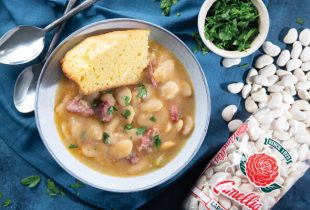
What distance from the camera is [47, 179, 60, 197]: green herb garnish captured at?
309 cm

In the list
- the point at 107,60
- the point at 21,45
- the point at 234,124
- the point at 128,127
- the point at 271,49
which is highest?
the point at 21,45

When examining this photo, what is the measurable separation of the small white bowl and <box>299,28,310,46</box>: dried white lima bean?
0.30m

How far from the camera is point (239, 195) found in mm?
2863

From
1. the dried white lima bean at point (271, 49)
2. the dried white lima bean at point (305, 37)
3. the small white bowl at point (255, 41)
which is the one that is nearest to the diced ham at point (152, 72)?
the small white bowl at point (255, 41)

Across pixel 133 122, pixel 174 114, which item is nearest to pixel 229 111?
pixel 174 114

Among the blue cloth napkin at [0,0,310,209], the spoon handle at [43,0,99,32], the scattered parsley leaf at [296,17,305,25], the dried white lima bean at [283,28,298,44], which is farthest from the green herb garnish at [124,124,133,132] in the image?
the scattered parsley leaf at [296,17,305,25]

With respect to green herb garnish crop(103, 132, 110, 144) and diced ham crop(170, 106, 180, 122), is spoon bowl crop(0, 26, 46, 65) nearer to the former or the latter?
green herb garnish crop(103, 132, 110, 144)

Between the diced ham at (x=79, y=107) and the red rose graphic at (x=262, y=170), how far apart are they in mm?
957

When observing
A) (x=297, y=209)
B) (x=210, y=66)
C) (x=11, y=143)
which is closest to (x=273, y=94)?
(x=210, y=66)

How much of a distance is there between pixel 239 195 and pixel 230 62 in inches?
32.7

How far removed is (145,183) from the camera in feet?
9.55

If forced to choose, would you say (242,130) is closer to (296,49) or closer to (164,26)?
(296,49)

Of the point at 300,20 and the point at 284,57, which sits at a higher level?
the point at 300,20

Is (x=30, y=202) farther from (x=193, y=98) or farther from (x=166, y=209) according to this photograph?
(x=193, y=98)
